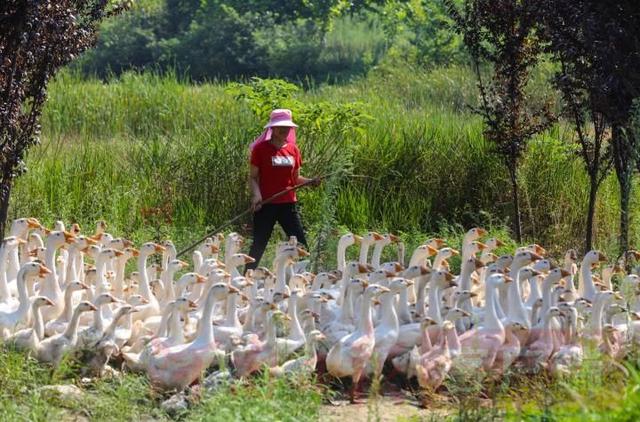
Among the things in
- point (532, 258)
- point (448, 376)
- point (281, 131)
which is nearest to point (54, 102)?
point (281, 131)

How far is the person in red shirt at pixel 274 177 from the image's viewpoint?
11.9 meters

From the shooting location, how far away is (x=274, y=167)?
11.9 m

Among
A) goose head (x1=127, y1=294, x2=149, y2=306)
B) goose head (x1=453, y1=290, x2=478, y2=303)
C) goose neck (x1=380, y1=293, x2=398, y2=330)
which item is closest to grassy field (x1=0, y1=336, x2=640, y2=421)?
goose neck (x1=380, y1=293, x2=398, y2=330)

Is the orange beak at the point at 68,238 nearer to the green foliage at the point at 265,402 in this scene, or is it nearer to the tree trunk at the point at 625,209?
the green foliage at the point at 265,402

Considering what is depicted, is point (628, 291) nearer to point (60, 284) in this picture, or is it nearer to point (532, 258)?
point (532, 258)

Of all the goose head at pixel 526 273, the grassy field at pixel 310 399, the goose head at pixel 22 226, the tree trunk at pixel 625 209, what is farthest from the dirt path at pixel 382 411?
the goose head at pixel 22 226

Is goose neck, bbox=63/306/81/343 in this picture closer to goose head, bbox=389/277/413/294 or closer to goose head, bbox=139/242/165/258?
goose head, bbox=139/242/165/258

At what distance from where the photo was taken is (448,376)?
8.49 m

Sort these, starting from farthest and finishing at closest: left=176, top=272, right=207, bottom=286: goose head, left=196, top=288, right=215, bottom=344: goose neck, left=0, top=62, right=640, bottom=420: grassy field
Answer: left=0, top=62, right=640, bottom=420: grassy field < left=176, top=272, right=207, bottom=286: goose head < left=196, top=288, right=215, bottom=344: goose neck

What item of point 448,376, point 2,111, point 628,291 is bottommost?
point 448,376

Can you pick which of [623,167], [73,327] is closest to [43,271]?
[73,327]

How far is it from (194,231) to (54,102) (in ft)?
19.2

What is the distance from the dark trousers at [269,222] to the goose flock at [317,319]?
135cm

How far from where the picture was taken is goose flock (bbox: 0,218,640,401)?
334 inches
